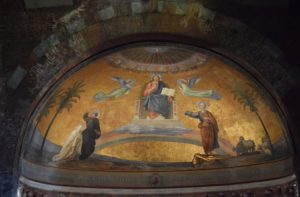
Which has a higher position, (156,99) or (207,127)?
(156,99)

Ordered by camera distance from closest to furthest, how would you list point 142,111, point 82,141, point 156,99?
point 82,141, point 156,99, point 142,111

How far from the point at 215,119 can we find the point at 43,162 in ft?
13.3

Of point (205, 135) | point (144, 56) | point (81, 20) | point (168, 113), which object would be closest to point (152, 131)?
point (168, 113)

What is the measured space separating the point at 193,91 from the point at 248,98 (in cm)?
147

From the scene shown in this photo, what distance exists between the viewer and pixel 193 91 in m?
9.92

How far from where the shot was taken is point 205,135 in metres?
10.4

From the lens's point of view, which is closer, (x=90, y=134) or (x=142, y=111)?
(x=90, y=134)

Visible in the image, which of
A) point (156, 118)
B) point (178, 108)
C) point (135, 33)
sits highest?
point (178, 108)

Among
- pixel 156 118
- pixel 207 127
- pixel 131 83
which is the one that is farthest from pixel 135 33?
pixel 207 127

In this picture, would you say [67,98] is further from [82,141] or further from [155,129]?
[155,129]

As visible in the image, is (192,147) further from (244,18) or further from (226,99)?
(244,18)

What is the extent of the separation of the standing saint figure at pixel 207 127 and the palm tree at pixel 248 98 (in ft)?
3.71

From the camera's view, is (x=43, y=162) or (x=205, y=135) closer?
(x=43, y=162)

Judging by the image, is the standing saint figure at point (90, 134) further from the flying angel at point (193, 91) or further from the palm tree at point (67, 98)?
the flying angel at point (193, 91)
